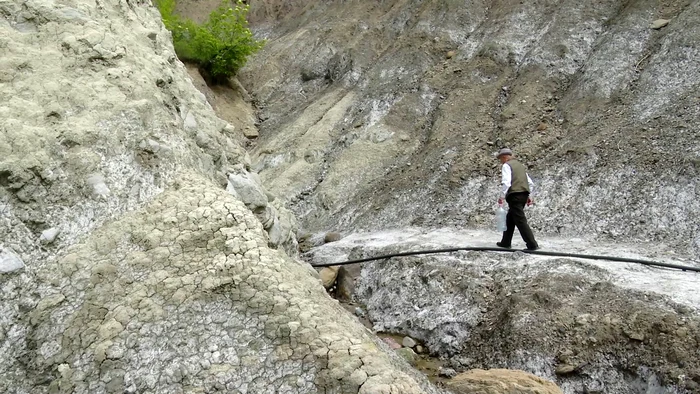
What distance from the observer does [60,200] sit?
5.15 metres

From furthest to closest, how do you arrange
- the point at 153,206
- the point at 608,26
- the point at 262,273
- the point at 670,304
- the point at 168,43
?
the point at 608,26 < the point at 168,43 < the point at 670,304 < the point at 153,206 < the point at 262,273

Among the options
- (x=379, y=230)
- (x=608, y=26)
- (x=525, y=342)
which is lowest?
(x=379, y=230)

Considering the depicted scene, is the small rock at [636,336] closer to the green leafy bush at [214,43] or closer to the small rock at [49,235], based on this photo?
the small rock at [49,235]

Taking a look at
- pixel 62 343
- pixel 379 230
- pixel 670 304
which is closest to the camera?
pixel 62 343

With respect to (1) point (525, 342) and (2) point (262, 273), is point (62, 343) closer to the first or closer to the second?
(2) point (262, 273)

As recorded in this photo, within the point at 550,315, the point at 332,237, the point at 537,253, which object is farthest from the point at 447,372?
the point at 332,237

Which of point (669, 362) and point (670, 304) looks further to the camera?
point (670, 304)

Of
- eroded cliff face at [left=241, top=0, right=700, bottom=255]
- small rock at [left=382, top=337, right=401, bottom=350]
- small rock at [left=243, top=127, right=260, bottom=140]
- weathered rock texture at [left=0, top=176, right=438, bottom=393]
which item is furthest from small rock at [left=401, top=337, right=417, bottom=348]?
small rock at [left=243, top=127, right=260, bottom=140]

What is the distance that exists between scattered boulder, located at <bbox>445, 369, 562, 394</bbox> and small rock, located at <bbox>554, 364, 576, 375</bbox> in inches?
39.3

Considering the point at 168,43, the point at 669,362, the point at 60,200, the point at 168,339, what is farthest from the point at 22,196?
the point at 669,362

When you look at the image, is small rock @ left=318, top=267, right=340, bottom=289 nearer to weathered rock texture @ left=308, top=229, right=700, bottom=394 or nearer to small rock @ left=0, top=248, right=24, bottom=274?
weathered rock texture @ left=308, top=229, right=700, bottom=394

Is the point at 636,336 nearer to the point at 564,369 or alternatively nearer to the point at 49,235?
the point at 564,369

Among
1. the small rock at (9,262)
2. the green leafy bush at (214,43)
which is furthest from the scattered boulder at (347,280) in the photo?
the green leafy bush at (214,43)

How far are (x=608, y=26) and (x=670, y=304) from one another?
10.5 metres
